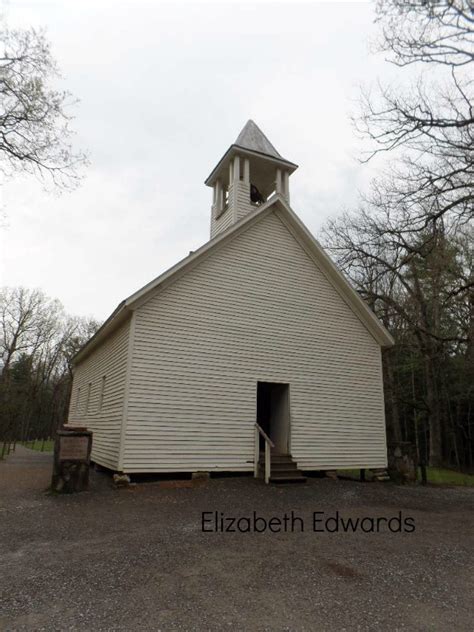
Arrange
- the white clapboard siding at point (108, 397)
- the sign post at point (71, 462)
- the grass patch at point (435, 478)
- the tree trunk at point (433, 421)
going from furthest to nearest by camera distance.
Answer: the tree trunk at point (433, 421) → the grass patch at point (435, 478) → the white clapboard siding at point (108, 397) → the sign post at point (71, 462)

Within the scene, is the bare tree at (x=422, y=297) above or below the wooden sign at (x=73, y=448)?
above

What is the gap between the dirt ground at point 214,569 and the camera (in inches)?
141

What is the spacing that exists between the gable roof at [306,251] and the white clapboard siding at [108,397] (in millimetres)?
433

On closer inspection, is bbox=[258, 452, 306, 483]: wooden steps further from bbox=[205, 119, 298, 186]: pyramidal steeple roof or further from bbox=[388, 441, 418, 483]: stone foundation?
bbox=[205, 119, 298, 186]: pyramidal steeple roof

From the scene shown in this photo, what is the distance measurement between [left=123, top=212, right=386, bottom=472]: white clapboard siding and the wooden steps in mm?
391

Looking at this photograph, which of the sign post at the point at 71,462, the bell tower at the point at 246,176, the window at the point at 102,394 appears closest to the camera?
the sign post at the point at 71,462

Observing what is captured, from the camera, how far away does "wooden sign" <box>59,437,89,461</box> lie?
336 inches

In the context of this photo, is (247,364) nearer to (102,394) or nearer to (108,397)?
(108,397)

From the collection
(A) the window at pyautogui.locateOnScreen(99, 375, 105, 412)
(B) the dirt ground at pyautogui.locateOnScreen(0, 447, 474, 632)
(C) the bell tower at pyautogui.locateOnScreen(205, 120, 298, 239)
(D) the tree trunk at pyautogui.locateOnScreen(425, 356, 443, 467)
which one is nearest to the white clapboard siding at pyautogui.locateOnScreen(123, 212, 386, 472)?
(C) the bell tower at pyautogui.locateOnScreen(205, 120, 298, 239)

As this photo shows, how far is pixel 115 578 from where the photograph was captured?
14.2 feet

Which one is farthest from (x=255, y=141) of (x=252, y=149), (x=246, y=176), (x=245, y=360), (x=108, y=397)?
(x=108, y=397)

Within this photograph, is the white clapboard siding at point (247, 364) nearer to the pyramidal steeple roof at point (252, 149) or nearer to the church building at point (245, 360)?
the church building at point (245, 360)

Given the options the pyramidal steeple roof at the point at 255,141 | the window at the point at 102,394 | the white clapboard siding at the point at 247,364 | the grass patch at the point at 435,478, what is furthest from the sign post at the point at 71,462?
the pyramidal steeple roof at the point at 255,141

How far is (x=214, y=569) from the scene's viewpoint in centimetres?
465
